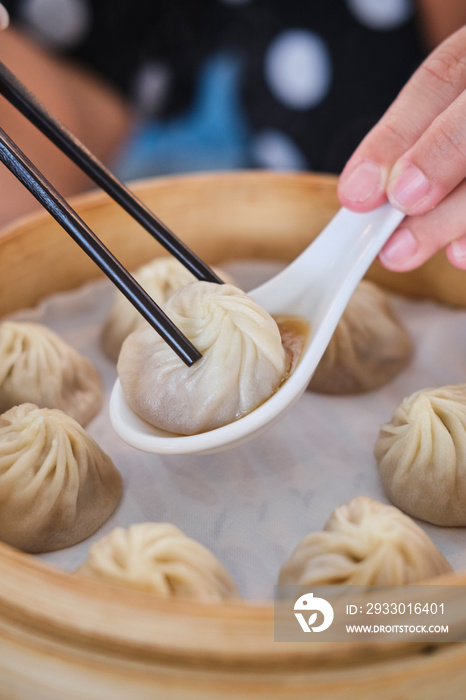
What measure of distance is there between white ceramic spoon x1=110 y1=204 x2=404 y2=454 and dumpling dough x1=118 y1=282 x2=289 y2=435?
0.03m

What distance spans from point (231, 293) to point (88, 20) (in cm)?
207

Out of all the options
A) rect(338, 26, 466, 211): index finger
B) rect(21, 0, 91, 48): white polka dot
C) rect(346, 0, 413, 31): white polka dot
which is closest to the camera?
rect(338, 26, 466, 211): index finger

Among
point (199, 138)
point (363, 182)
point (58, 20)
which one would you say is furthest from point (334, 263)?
point (58, 20)

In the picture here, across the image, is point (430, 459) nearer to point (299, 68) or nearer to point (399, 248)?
point (399, 248)

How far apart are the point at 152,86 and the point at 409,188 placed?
6.11ft

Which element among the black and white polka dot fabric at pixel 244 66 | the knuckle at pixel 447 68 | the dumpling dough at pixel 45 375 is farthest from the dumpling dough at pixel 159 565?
the black and white polka dot fabric at pixel 244 66

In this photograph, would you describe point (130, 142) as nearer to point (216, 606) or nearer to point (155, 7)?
point (155, 7)

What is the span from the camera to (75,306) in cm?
189

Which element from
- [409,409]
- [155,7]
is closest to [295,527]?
[409,409]

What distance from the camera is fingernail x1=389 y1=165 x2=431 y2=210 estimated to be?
4.22 feet

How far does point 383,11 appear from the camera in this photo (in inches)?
100

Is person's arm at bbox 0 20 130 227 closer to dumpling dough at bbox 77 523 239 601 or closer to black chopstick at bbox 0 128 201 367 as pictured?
black chopstick at bbox 0 128 201 367

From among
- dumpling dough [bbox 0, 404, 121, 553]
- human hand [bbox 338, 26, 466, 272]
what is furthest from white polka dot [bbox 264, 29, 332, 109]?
dumpling dough [bbox 0, 404, 121, 553]

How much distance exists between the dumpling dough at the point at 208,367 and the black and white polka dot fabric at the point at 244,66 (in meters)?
1.73
